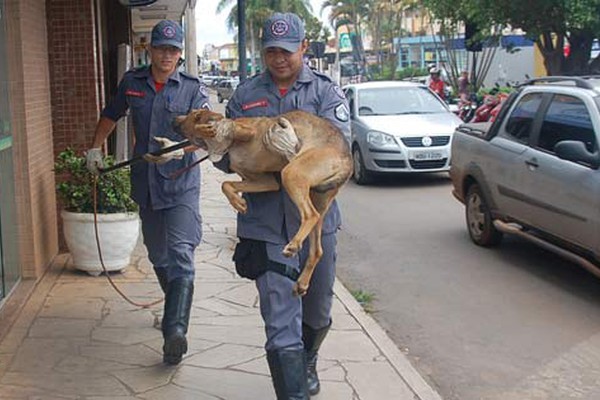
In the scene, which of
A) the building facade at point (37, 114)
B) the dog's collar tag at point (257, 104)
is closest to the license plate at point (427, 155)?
the building facade at point (37, 114)

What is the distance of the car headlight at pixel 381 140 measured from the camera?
13.2 meters

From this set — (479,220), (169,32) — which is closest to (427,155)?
(479,220)

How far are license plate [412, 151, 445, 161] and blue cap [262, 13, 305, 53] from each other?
950cm

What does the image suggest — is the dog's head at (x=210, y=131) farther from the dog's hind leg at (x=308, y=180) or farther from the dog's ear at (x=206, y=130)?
the dog's hind leg at (x=308, y=180)

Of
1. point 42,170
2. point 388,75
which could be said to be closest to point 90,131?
point 42,170

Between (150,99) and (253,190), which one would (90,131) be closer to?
(150,99)

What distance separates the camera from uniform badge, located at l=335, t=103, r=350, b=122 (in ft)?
12.8

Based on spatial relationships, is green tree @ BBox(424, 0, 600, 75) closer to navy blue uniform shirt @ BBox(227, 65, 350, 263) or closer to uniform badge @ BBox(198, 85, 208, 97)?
uniform badge @ BBox(198, 85, 208, 97)

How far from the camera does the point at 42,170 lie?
7180 millimetres

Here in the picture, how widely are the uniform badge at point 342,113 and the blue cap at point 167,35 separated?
1.42m

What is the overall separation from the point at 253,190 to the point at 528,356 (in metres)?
2.77

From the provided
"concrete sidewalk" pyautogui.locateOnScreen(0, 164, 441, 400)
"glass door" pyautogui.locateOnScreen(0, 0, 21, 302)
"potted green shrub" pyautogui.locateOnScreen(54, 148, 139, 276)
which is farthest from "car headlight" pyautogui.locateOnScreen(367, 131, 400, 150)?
"glass door" pyautogui.locateOnScreen(0, 0, 21, 302)

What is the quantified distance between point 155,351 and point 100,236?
1.97m

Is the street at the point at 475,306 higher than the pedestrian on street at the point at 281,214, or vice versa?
the pedestrian on street at the point at 281,214
